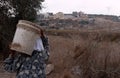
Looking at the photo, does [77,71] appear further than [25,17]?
No

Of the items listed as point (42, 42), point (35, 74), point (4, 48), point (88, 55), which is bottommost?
point (4, 48)

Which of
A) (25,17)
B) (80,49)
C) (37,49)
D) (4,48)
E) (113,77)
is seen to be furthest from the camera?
(25,17)

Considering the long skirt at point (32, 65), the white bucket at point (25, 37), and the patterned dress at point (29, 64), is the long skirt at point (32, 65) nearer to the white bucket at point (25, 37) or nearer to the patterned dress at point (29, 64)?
the patterned dress at point (29, 64)

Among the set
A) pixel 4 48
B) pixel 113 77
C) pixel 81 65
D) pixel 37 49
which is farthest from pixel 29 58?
pixel 4 48

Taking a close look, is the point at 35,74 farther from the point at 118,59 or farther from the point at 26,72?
the point at 118,59

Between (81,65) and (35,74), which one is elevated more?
(35,74)

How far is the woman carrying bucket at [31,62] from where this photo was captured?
7000 millimetres

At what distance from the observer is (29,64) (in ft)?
23.0

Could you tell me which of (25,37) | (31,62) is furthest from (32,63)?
(25,37)

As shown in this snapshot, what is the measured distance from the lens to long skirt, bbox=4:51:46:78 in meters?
7.00

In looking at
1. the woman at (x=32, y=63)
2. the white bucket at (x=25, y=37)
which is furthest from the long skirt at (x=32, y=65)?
the white bucket at (x=25, y=37)

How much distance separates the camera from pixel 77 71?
537 inches

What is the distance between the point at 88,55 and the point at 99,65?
0.71 m

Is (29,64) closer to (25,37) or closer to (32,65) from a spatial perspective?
(32,65)
